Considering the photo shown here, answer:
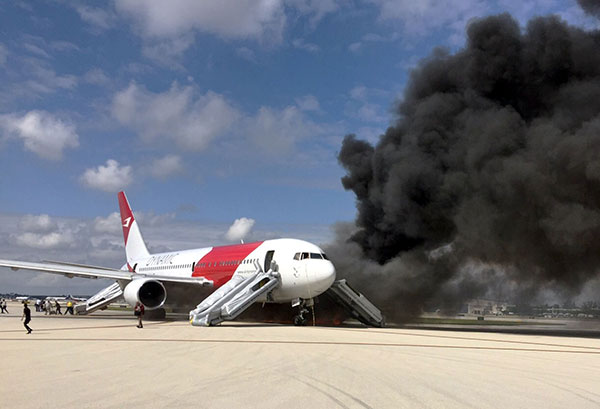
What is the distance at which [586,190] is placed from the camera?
21.8 m

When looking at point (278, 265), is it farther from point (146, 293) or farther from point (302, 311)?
point (146, 293)

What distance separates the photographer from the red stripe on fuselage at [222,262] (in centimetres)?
2836

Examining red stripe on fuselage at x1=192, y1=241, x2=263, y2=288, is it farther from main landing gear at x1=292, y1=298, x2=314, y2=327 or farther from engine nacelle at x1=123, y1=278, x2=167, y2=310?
main landing gear at x1=292, y1=298, x2=314, y2=327

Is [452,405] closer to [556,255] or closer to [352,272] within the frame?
[556,255]

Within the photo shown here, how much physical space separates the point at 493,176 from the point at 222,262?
14056 mm

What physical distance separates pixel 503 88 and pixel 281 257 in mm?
13218

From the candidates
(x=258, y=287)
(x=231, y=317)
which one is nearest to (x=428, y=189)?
(x=258, y=287)

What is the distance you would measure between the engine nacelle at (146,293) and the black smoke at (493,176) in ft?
33.5

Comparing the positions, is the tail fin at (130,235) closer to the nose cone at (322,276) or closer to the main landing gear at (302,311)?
the main landing gear at (302,311)

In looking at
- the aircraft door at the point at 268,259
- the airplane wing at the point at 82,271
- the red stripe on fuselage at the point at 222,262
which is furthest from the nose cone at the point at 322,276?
the airplane wing at the point at 82,271

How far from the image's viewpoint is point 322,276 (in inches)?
957

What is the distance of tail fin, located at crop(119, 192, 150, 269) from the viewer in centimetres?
4372

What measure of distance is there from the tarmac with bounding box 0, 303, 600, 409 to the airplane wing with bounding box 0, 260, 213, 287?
14.1m

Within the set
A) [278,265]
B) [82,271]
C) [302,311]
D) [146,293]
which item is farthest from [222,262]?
[82,271]
